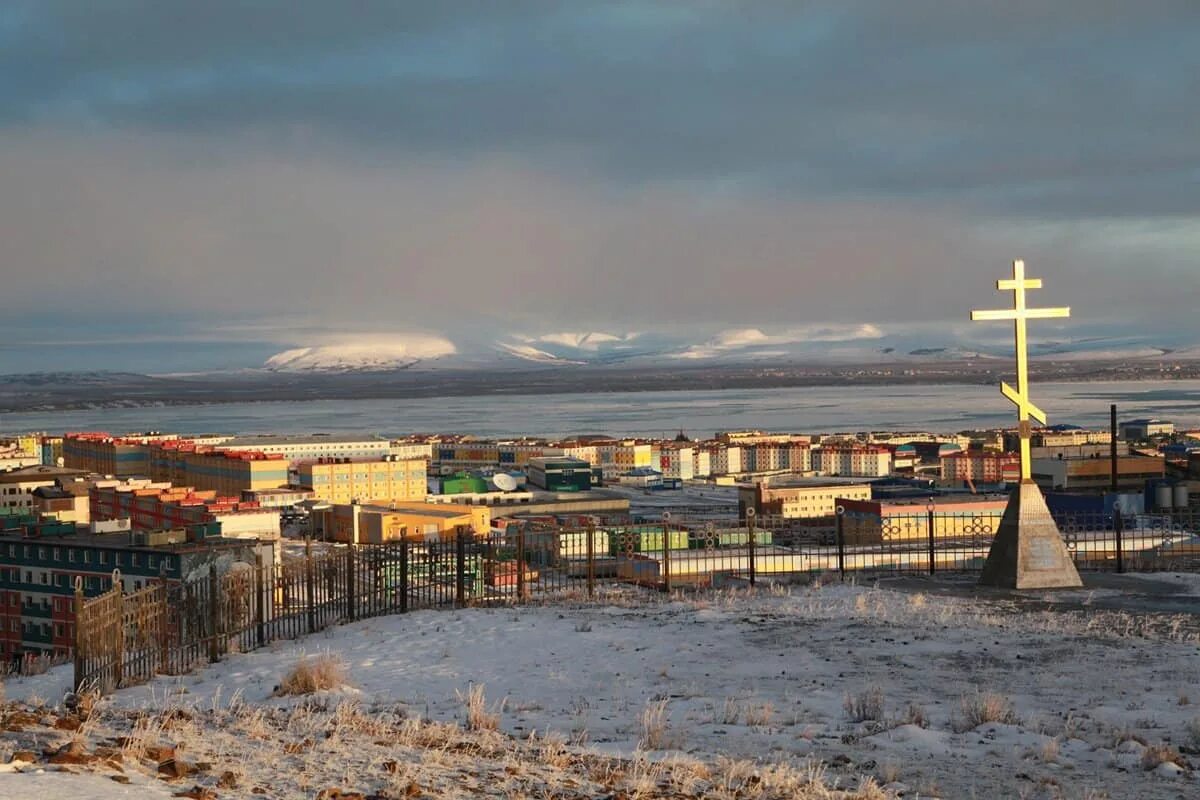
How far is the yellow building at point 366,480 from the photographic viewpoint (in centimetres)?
7100

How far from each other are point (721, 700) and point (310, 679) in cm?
303

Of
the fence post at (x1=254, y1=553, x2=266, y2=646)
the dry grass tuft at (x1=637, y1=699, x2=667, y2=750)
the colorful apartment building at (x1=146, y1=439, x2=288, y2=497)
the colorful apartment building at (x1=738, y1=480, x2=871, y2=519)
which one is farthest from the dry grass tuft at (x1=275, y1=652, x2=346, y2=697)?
the colorful apartment building at (x1=146, y1=439, x2=288, y2=497)

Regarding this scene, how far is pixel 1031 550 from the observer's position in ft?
51.3

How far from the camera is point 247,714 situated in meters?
9.21

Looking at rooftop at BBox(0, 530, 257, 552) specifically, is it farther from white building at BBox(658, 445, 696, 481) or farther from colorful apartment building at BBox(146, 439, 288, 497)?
white building at BBox(658, 445, 696, 481)

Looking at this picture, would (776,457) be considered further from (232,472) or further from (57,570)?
(57,570)

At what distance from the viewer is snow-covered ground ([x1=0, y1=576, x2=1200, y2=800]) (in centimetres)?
795

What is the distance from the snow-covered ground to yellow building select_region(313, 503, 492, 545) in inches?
1227

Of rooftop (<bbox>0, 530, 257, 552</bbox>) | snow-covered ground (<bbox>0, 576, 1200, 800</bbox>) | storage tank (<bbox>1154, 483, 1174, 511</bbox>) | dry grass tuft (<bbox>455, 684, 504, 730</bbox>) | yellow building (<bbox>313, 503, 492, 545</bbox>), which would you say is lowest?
yellow building (<bbox>313, 503, 492, 545</bbox>)

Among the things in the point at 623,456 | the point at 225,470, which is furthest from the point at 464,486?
the point at 623,456

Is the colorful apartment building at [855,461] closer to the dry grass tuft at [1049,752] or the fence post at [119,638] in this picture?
the fence post at [119,638]

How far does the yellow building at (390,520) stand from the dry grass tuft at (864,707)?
34.5 meters

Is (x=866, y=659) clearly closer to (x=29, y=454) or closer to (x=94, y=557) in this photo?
(x=94, y=557)

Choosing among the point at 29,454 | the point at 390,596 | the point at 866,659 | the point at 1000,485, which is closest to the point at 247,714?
the point at 866,659
